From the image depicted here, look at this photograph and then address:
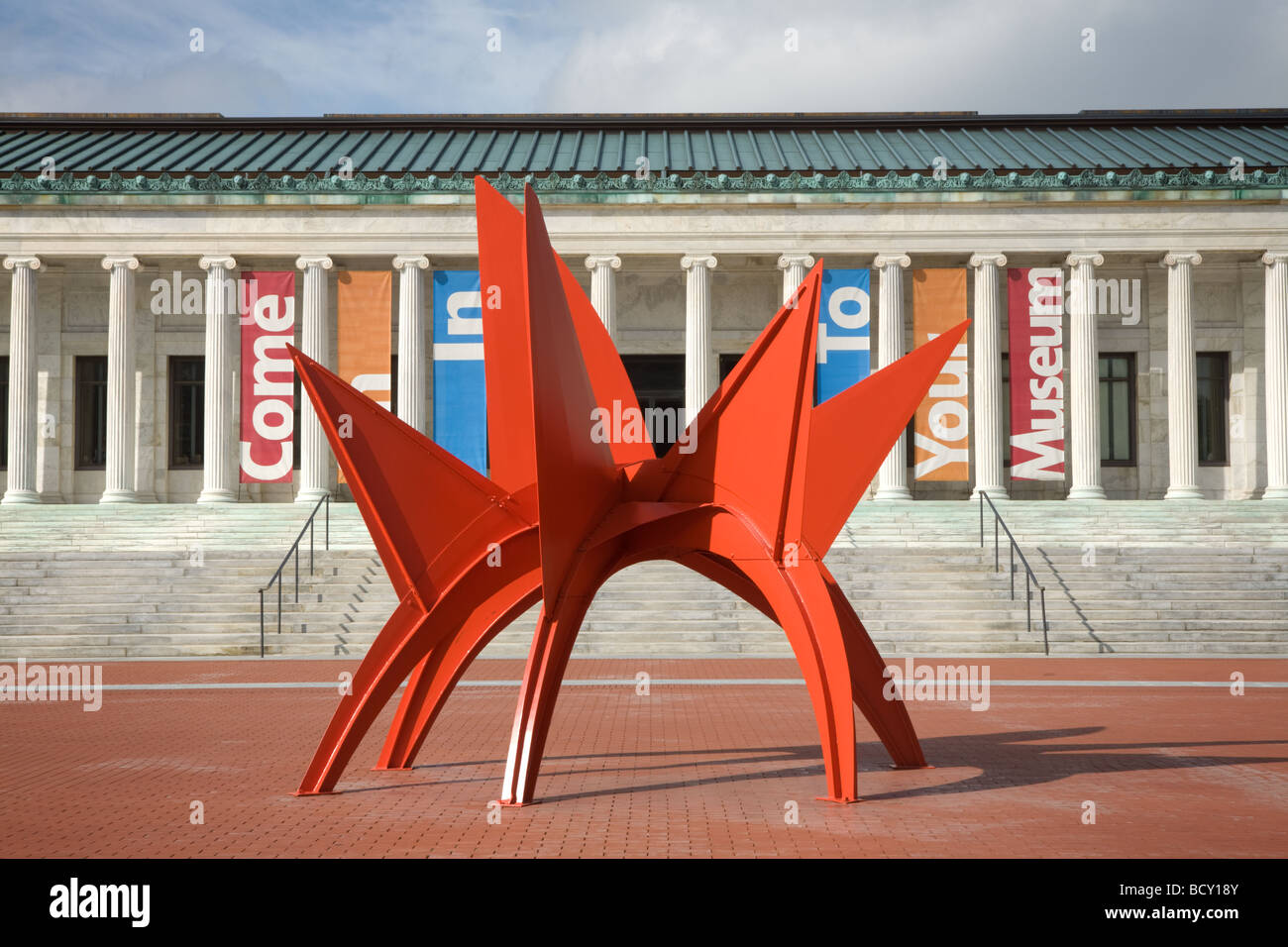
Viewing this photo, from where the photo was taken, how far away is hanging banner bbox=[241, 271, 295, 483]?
1359 inches

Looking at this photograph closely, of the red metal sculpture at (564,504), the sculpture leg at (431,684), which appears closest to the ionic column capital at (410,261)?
the red metal sculpture at (564,504)

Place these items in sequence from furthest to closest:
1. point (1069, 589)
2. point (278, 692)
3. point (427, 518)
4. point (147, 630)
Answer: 1. point (1069, 589)
2. point (147, 630)
3. point (278, 692)
4. point (427, 518)

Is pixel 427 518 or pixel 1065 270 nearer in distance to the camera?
pixel 427 518

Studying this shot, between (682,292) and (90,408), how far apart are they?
1898 cm

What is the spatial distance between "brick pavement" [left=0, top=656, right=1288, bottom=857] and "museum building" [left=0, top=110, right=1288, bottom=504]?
61.2 feet

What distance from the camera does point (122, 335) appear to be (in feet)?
120

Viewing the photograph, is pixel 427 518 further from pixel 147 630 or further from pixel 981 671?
pixel 147 630

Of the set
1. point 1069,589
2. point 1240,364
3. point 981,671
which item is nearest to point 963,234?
point 1240,364

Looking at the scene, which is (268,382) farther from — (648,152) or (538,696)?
(538,696)

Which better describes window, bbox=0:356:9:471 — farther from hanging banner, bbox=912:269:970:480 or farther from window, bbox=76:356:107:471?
hanging banner, bbox=912:269:970:480

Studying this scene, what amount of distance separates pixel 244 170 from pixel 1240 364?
102ft

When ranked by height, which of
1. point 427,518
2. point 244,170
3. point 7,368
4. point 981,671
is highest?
point 244,170
